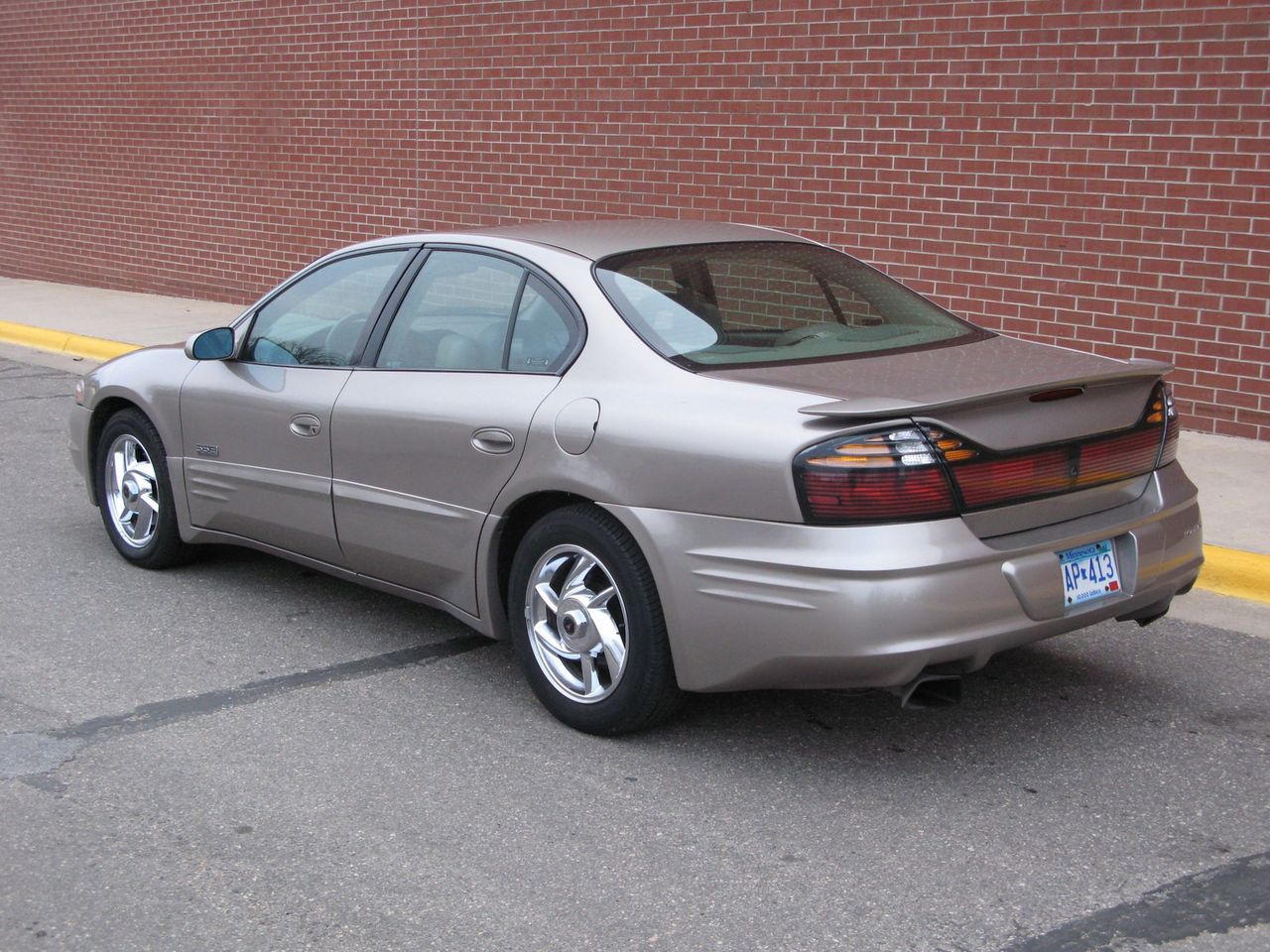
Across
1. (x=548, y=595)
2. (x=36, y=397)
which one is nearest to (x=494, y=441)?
(x=548, y=595)

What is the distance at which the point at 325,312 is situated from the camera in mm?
5816

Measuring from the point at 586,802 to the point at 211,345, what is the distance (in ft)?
8.79

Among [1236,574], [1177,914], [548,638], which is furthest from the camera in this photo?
[1236,574]

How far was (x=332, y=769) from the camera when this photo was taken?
447 cm

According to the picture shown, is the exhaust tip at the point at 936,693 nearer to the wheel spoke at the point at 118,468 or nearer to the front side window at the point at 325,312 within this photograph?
the front side window at the point at 325,312

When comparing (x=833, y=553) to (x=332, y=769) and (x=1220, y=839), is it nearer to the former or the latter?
(x=1220, y=839)

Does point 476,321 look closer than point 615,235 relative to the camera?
Yes

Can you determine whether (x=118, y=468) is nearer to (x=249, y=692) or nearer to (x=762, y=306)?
(x=249, y=692)

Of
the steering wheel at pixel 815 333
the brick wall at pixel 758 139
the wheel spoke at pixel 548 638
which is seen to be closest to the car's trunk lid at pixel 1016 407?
the steering wheel at pixel 815 333

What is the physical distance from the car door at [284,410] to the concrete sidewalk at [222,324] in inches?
133

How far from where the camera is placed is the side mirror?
5.94 metres

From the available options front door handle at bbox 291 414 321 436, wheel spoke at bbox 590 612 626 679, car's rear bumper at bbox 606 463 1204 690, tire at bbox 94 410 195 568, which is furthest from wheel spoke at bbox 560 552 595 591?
tire at bbox 94 410 195 568

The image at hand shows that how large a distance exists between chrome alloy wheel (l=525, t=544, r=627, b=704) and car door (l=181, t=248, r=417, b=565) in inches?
43.0

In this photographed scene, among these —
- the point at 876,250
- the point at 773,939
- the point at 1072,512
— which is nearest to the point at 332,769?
the point at 773,939
